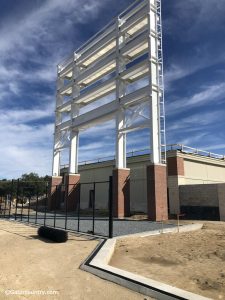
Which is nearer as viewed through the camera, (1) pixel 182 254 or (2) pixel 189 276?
(2) pixel 189 276

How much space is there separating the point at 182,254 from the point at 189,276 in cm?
342

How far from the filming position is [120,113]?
103 ft

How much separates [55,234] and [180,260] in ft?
24.0

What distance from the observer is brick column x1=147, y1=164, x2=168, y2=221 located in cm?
2558

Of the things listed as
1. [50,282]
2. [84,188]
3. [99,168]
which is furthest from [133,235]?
[84,188]

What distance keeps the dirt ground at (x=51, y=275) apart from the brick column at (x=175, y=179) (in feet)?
55.9

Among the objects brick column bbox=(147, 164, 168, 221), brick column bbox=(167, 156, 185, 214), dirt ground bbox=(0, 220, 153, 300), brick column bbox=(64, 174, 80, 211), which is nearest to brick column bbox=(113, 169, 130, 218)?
brick column bbox=(147, 164, 168, 221)

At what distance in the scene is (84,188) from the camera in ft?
149

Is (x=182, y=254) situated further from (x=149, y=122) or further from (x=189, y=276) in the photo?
(x=149, y=122)

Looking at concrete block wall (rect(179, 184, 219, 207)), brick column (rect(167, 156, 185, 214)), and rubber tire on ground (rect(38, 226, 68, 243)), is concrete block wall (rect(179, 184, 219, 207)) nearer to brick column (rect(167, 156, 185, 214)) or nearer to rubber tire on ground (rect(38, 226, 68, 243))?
brick column (rect(167, 156, 185, 214))

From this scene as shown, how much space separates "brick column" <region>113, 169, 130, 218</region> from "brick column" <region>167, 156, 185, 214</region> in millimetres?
4835

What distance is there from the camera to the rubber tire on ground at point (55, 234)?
15.2 m

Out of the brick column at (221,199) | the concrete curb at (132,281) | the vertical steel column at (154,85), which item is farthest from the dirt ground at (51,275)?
the brick column at (221,199)

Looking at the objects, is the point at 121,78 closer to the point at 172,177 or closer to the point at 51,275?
the point at 172,177
